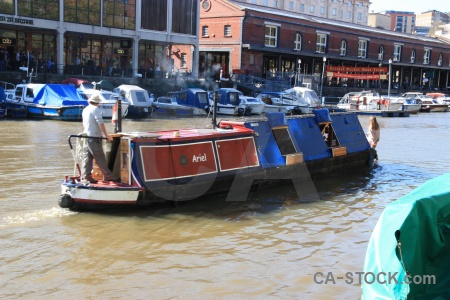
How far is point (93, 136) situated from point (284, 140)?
557 cm

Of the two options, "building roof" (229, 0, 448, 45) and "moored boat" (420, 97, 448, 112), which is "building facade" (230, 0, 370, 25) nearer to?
"building roof" (229, 0, 448, 45)

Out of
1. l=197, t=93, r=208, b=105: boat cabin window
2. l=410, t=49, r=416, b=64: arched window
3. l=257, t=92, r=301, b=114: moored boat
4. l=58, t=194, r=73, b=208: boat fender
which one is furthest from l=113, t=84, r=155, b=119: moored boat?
l=410, t=49, r=416, b=64: arched window

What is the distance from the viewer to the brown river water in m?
7.87

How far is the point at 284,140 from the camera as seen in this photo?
1452cm

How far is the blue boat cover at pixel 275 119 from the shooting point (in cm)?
1427

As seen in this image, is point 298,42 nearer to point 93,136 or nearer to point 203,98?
point 203,98

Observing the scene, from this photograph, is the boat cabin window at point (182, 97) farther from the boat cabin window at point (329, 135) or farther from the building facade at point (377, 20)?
the building facade at point (377, 20)

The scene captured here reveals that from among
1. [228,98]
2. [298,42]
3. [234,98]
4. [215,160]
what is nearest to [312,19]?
[298,42]

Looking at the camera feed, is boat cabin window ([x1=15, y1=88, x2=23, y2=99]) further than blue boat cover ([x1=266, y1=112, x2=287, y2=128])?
Yes

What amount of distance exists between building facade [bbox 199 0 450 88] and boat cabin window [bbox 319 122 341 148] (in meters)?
35.4

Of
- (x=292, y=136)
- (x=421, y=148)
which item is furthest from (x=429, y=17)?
(x=292, y=136)

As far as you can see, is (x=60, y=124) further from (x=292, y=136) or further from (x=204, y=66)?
(x=204, y=66)

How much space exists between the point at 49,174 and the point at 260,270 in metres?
8.40

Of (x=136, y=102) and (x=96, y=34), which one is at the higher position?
(x=96, y=34)
